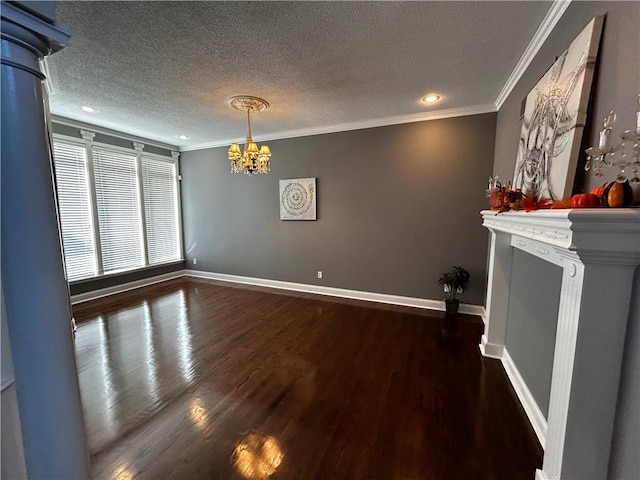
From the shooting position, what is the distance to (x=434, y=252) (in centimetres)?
369

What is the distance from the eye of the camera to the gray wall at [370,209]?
3.48 metres

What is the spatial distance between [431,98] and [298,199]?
240 cm

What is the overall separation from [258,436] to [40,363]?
1.34 meters

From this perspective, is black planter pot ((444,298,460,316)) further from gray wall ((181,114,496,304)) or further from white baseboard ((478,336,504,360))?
white baseboard ((478,336,504,360))

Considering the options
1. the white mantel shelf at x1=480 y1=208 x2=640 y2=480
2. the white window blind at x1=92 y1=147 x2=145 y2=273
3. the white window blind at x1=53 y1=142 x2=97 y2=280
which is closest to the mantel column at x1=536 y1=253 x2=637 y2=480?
the white mantel shelf at x1=480 y1=208 x2=640 y2=480

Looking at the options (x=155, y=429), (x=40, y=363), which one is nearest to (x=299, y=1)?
(x=40, y=363)

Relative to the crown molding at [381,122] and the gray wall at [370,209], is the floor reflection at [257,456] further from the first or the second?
the crown molding at [381,122]

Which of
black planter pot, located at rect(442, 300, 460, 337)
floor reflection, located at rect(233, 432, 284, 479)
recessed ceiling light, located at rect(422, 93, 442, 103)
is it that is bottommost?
floor reflection, located at rect(233, 432, 284, 479)

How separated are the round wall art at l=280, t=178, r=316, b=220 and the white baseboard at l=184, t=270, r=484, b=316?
124cm

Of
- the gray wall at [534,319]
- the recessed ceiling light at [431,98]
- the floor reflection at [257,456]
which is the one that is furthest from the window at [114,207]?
the gray wall at [534,319]

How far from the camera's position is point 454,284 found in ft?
11.2

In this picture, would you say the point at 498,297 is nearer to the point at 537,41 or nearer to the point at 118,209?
the point at 537,41

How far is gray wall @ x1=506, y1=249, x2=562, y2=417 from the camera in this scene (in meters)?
1.63

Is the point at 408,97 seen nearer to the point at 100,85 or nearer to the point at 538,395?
the point at 538,395
